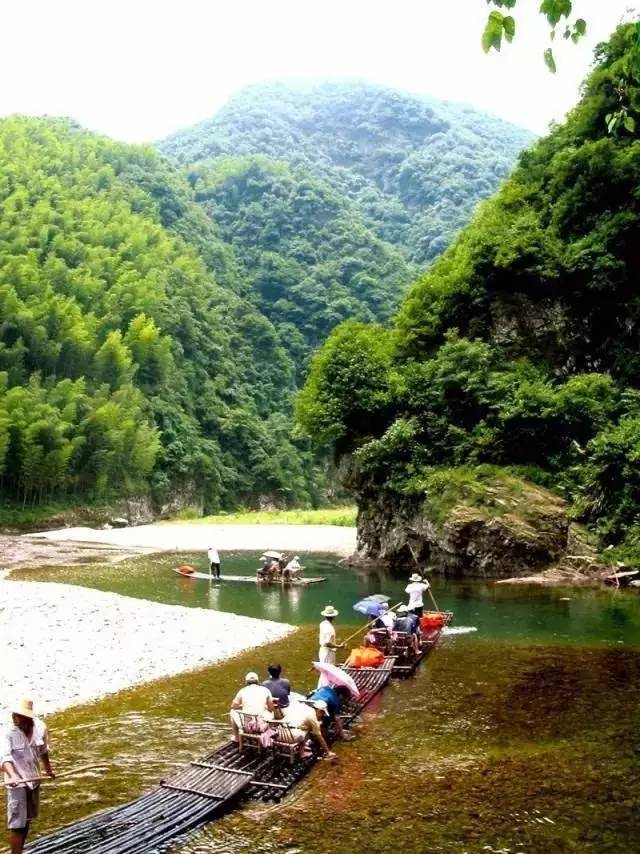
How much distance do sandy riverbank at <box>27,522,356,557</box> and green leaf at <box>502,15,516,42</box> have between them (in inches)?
1809

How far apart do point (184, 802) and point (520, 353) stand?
1431 inches

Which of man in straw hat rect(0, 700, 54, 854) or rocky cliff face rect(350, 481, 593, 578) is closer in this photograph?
man in straw hat rect(0, 700, 54, 854)

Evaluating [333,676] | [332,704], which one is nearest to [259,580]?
[333,676]

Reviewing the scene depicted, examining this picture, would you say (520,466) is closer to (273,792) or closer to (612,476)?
(612,476)

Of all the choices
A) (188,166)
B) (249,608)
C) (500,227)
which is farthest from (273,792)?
(188,166)

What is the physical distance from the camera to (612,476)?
3466 cm

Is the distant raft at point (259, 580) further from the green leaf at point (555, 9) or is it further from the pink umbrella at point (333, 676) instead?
the green leaf at point (555, 9)

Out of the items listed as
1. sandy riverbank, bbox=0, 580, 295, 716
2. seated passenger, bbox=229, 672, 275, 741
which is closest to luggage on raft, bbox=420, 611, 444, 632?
sandy riverbank, bbox=0, 580, 295, 716

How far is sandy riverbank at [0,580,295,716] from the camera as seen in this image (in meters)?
16.0

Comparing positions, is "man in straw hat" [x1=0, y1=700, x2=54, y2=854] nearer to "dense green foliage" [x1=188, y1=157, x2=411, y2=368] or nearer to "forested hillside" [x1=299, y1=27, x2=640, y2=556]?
"forested hillside" [x1=299, y1=27, x2=640, y2=556]

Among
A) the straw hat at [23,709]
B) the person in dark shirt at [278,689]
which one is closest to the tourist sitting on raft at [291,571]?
the person in dark shirt at [278,689]

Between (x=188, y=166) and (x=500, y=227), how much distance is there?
5788 inches

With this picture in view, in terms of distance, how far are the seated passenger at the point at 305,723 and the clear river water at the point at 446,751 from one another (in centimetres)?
42

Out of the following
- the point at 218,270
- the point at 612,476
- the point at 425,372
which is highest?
the point at 218,270
